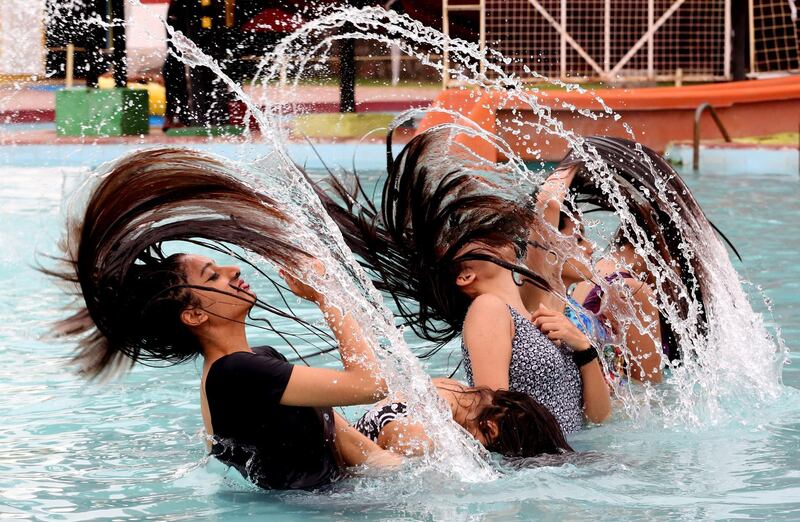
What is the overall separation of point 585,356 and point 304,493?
1204 mm

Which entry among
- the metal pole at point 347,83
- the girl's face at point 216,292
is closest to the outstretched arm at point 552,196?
the girl's face at point 216,292

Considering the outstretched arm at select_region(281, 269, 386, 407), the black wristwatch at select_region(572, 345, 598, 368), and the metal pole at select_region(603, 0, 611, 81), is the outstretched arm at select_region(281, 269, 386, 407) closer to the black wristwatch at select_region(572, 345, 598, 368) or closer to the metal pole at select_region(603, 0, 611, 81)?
the black wristwatch at select_region(572, 345, 598, 368)

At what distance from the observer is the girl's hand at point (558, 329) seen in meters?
4.46

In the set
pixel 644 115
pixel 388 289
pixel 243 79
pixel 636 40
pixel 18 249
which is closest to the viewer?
pixel 388 289

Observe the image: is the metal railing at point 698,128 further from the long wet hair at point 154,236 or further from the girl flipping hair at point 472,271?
the long wet hair at point 154,236

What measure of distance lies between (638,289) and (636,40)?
16.0m

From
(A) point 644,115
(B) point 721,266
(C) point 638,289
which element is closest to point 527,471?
(C) point 638,289

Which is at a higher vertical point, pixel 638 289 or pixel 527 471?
pixel 638 289

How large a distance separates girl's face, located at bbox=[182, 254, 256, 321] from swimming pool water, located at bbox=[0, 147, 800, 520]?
2.05ft

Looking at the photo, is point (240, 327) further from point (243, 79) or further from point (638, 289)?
point (243, 79)

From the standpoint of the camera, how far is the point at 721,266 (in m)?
5.51

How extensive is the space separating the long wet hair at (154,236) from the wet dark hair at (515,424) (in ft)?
2.76

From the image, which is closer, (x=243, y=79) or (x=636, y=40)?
(x=636, y=40)

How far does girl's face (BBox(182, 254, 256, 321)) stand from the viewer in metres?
3.75
